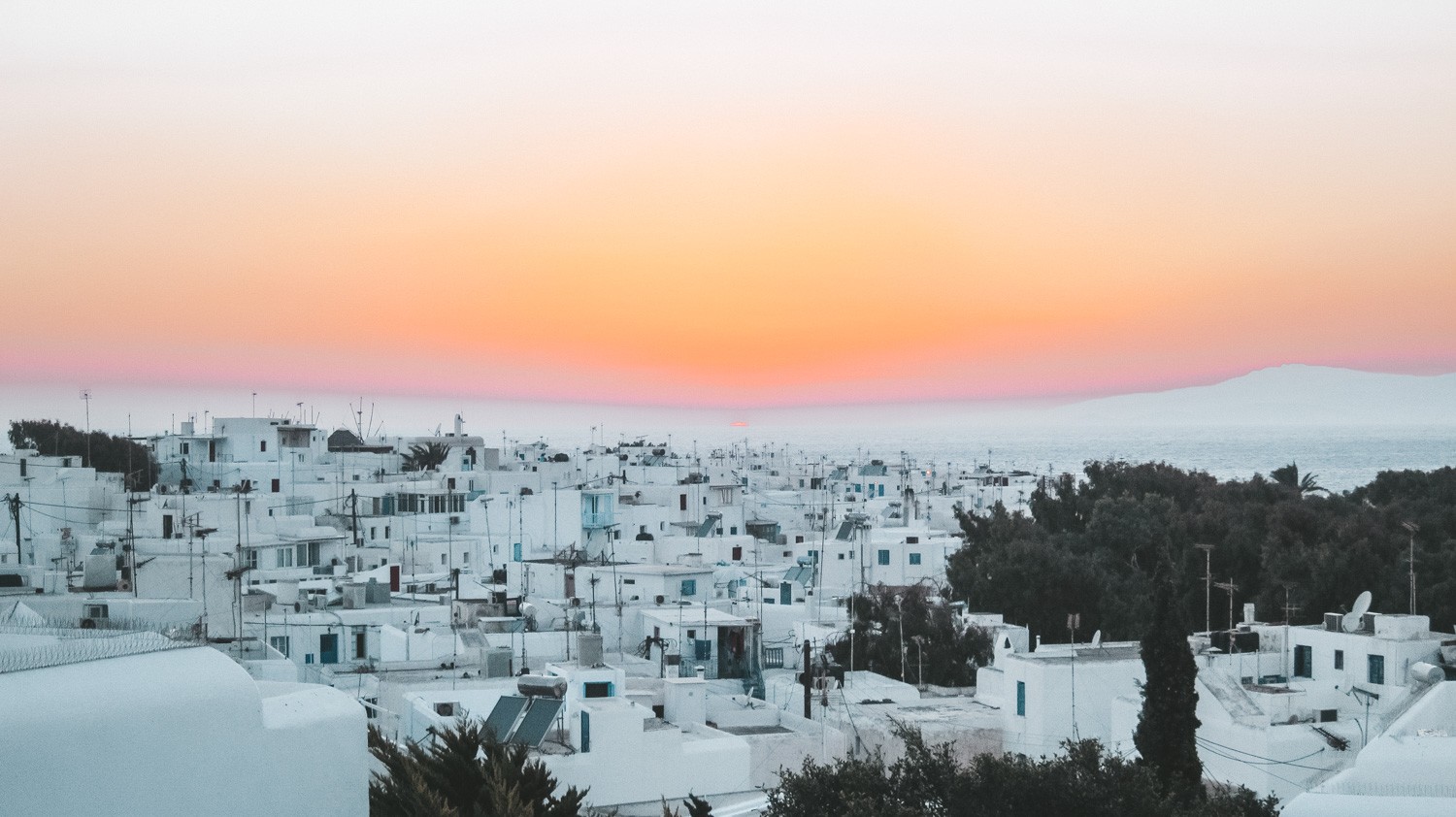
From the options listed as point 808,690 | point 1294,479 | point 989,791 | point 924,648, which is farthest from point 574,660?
point 1294,479

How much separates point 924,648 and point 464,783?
14.0 meters

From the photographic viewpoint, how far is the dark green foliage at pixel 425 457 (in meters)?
52.9

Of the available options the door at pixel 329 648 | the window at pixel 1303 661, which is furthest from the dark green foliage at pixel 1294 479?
the door at pixel 329 648

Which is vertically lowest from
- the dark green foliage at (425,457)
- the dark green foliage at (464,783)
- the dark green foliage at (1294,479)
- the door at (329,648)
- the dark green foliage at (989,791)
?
the door at (329,648)

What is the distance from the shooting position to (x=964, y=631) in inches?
942

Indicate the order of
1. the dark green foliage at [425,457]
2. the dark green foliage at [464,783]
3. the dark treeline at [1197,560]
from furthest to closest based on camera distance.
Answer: the dark green foliage at [425,457], the dark treeline at [1197,560], the dark green foliage at [464,783]

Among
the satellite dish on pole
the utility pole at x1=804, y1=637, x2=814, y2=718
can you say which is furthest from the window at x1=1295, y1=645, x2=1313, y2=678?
the utility pole at x1=804, y1=637, x2=814, y2=718

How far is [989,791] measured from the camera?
34.6 ft

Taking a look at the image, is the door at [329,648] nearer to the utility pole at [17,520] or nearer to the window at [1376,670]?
the utility pole at [17,520]

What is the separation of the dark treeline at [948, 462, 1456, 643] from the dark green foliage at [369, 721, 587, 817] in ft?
46.4

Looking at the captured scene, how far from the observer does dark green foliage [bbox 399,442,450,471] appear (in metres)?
52.9

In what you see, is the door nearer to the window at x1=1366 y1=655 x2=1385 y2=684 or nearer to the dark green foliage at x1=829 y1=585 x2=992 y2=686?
the dark green foliage at x1=829 y1=585 x2=992 y2=686

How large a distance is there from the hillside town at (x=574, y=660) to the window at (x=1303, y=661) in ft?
0.09

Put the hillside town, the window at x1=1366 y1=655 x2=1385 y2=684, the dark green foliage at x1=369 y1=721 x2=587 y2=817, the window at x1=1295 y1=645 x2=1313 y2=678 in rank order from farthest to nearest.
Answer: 1. the window at x1=1295 y1=645 x2=1313 y2=678
2. the window at x1=1366 y1=655 x2=1385 y2=684
3. the dark green foliage at x1=369 y1=721 x2=587 y2=817
4. the hillside town
